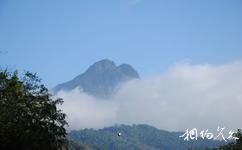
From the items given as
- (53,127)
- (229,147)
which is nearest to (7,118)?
(53,127)

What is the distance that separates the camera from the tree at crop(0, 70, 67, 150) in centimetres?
4281

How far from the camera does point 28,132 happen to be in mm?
44531

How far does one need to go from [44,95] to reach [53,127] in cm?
391

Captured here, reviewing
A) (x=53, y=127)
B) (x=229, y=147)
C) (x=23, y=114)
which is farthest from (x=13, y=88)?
(x=229, y=147)

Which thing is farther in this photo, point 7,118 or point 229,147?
point 229,147

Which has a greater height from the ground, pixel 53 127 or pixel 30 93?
pixel 30 93

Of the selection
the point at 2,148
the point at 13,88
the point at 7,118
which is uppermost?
the point at 13,88

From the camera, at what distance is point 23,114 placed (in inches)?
1903

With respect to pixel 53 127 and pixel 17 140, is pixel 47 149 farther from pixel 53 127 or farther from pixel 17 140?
pixel 17 140

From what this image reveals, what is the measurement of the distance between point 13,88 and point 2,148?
9264 mm

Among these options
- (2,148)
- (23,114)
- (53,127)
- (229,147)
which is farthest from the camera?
(229,147)

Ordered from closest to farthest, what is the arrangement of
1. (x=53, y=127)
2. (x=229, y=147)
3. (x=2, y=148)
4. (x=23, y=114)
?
(x=2, y=148), (x=23, y=114), (x=53, y=127), (x=229, y=147)

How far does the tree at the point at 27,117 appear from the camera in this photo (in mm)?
42812

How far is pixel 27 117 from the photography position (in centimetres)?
4828
